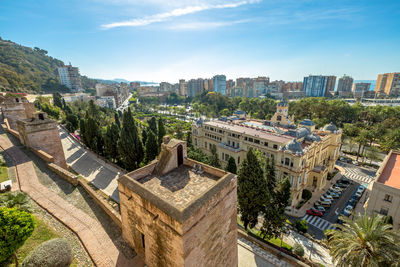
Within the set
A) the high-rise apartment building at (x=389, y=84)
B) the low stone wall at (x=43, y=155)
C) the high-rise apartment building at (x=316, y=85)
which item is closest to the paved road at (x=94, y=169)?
the low stone wall at (x=43, y=155)

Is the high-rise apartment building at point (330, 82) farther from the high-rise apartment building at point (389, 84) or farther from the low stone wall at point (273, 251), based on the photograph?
the low stone wall at point (273, 251)

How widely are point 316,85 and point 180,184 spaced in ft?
642

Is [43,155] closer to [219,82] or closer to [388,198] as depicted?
[388,198]

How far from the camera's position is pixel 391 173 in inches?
992

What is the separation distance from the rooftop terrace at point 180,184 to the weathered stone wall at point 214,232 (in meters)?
1.01

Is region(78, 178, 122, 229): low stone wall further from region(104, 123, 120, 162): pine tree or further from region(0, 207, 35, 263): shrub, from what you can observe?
region(104, 123, 120, 162): pine tree

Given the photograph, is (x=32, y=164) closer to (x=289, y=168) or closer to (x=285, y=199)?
(x=285, y=199)

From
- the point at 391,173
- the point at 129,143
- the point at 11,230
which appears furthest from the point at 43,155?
the point at 391,173

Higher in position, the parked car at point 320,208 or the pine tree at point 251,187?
the pine tree at point 251,187

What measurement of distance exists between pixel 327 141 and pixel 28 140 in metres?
47.8

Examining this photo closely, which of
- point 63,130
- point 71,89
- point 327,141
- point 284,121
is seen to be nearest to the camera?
point 327,141

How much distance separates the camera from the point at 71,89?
14000cm

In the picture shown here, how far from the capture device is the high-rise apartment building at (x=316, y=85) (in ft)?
538

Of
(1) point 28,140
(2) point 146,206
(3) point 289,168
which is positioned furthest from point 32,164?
(3) point 289,168
